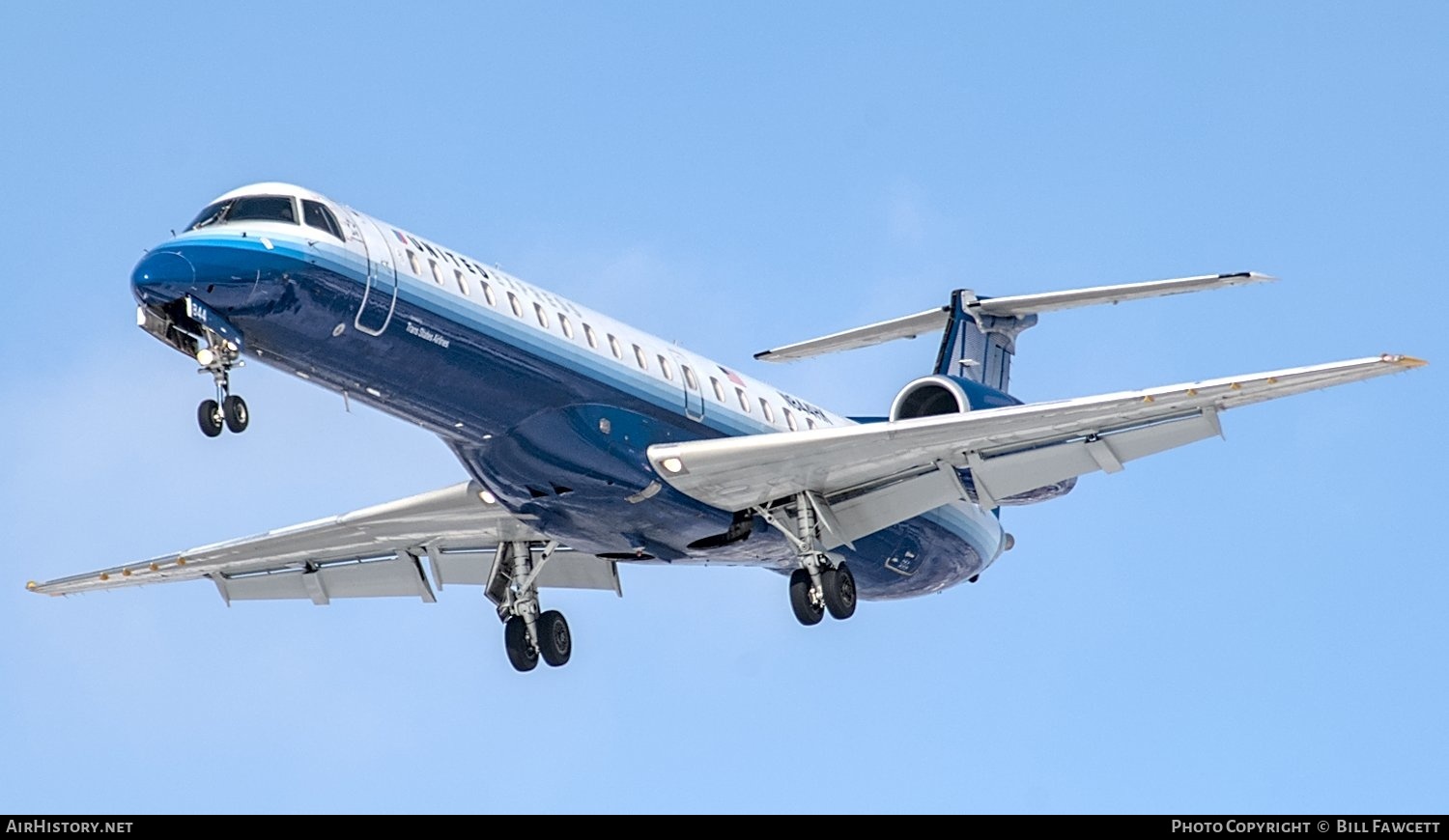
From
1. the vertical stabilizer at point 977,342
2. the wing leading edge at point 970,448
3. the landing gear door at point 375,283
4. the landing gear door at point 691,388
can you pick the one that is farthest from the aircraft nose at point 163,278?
the vertical stabilizer at point 977,342

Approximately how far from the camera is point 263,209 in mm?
23844

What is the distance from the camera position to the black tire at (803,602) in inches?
1098

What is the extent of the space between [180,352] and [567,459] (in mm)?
4790

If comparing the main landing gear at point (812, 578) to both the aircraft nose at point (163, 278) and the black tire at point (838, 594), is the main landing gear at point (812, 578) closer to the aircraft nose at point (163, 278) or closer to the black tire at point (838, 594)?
Result: the black tire at point (838, 594)

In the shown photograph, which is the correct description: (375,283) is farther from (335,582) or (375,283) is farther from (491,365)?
(335,582)

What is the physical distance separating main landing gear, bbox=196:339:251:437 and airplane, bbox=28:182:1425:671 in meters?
0.03

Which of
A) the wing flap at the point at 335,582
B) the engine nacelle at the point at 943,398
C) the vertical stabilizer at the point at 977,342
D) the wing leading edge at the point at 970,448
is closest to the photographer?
the wing leading edge at the point at 970,448

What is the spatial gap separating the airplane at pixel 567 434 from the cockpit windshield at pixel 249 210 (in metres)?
0.03

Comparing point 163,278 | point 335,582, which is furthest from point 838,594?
point 163,278

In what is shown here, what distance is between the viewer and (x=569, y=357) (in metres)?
25.8

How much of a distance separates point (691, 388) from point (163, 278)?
281 inches

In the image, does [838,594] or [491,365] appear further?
[838,594]
